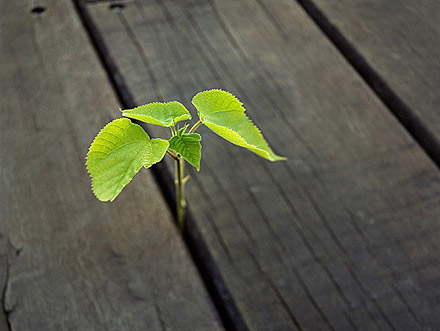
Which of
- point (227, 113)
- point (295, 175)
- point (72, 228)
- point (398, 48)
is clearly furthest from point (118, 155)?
point (398, 48)

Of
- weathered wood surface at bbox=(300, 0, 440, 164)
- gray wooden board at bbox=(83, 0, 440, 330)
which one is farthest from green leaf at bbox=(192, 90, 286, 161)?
weathered wood surface at bbox=(300, 0, 440, 164)

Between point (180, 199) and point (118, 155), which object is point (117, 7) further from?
point (118, 155)

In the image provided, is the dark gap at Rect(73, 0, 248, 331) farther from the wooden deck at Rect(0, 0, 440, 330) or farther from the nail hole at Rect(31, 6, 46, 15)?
the nail hole at Rect(31, 6, 46, 15)

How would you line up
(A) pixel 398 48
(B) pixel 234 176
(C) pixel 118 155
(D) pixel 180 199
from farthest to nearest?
(A) pixel 398 48
(B) pixel 234 176
(D) pixel 180 199
(C) pixel 118 155

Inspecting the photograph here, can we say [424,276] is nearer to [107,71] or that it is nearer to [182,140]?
[182,140]

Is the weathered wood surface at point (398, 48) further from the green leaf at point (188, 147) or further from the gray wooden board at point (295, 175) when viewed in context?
the green leaf at point (188, 147)

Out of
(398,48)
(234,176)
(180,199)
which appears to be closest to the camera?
(180,199)
